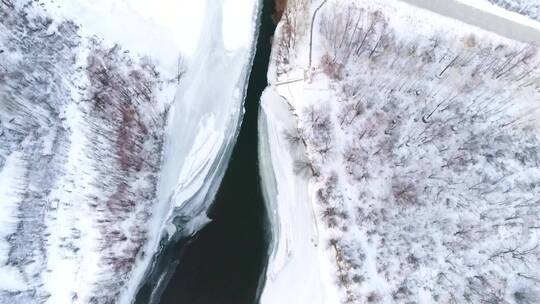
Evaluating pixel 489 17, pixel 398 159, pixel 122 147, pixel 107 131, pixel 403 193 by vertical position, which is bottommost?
pixel 403 193

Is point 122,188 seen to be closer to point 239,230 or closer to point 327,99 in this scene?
point 239,230

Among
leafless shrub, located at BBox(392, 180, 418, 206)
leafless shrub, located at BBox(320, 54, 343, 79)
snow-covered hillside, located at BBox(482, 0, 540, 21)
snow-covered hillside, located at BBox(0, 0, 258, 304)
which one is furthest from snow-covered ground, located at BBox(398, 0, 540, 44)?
snow-covered hillside, located at BBox(0, 0, 258, 304)

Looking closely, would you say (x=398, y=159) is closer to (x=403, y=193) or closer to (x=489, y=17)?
(x=403, y=193)

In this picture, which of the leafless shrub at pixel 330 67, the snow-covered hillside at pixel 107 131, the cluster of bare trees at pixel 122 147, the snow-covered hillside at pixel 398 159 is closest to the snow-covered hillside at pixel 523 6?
the snow-covered hillside at pixel 398 159

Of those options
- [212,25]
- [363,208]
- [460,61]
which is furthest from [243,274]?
[460,61]

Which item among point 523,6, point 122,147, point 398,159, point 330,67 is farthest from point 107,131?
point 523,6

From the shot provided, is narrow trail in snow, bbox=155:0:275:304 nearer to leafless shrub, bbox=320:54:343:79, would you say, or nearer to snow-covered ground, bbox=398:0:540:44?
leafless shrub, bbox=320:54:343:79
